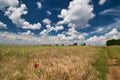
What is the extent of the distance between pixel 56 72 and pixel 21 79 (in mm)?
1959

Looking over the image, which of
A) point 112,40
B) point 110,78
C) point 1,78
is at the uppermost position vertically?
point 112,40

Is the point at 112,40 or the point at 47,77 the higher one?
the point at 112,40

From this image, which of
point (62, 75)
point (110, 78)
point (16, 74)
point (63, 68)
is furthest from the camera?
point (110, 78)

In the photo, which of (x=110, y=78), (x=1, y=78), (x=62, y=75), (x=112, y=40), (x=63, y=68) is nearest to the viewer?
(x=1, y=78)

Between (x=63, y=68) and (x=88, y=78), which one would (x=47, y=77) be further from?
(x=88, y=78)

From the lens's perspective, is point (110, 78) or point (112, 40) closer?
point (110, 78)

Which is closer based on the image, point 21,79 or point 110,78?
point 21,79

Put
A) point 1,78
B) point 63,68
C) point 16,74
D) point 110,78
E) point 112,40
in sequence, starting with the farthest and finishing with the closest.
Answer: point 112,40
point 110,78
point 63,68
point 16,74
point 1,78

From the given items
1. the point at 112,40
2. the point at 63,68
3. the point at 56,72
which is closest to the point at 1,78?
the point at 56,72

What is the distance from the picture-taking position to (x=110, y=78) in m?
11.4

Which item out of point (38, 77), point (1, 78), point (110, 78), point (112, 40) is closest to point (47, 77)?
point (38, 77)

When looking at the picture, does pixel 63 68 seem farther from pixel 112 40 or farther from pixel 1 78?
pixel 112 40

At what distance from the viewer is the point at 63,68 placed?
9672 millimetres

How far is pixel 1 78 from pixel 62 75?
10.2 ft
